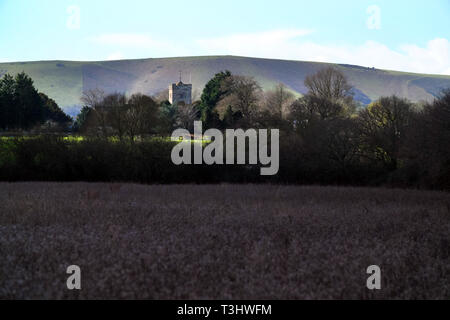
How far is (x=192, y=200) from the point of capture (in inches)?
472

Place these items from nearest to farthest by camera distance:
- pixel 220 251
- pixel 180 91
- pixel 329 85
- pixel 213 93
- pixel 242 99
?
1. pixel 220 251
2. pixel 242 99
3. pixel 329 85
4. pixel 213 93
5. pixel 180 91

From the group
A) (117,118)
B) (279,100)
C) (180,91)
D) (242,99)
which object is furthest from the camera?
(180,91)

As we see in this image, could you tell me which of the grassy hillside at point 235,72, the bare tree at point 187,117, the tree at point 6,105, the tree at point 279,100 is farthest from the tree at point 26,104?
the grassy hillside at point 235,72

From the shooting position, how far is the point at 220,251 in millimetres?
6008

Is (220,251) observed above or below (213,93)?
below

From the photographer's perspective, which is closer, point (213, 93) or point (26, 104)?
point (213, 93)

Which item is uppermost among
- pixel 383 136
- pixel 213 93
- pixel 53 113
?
pixel 213 93

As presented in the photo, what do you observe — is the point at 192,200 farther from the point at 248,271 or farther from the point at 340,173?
the point at 340,173

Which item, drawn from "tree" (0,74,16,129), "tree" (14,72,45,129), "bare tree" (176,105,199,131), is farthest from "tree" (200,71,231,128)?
"tree" (0,74,16,129)

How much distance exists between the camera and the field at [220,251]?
4.76 m

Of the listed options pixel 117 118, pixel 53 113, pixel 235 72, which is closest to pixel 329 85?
pixel 117 118

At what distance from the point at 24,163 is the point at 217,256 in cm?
1909

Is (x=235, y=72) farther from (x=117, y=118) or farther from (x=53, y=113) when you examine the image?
(x=117, y=118)

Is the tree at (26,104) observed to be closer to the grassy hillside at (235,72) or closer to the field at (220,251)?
the field at (220,251)
